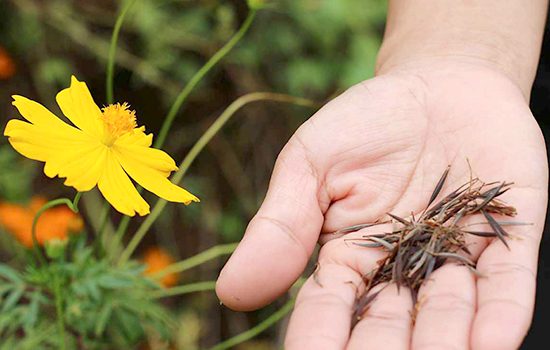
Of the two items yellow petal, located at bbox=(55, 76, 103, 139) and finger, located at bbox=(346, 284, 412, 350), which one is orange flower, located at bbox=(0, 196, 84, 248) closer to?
yellow petal, located at bbox=(55, 76, 103, 139)

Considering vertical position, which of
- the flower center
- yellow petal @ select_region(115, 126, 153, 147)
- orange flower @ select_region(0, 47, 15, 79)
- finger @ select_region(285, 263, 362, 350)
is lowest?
orange flower @ select_region(0, 47, 15, 79)

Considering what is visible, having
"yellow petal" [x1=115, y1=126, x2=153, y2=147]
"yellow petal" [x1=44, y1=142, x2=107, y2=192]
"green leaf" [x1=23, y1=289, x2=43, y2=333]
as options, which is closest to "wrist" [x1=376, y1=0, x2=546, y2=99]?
"yellow petal" [x1=115, y1=126, x2=153, y2=147]

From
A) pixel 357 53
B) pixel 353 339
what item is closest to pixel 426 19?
pixel 357 53

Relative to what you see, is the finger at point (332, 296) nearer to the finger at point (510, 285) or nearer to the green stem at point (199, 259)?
the finger at point (510, 285)

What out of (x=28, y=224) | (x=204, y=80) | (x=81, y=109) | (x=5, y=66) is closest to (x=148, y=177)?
(x=81, y=109)

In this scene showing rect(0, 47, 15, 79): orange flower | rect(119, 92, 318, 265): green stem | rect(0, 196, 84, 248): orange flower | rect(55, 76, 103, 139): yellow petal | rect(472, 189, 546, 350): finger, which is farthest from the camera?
rect(0, 47, 15, 79): orange flower

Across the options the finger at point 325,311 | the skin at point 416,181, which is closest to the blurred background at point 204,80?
the skin at point 416,181

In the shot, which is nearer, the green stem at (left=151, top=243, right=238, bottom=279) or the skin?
the skin

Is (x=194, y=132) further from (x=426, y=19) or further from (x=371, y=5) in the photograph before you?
(x=426, y=19)
